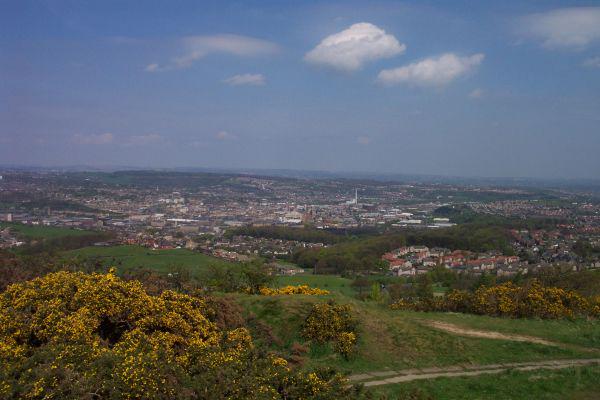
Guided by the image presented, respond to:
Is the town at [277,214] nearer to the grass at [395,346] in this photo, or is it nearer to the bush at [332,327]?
the grass at [395,346]

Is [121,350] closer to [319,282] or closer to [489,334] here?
[489,334]

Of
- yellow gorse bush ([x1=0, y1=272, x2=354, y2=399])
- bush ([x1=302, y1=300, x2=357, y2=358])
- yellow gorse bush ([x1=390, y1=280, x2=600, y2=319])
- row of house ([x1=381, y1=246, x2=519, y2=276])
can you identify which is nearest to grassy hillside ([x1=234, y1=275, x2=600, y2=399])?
bush ([x1=302, y1=300, x2=357, y2=358])

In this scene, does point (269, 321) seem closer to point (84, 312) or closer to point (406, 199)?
point (84, 312)

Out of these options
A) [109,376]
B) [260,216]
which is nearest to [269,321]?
[109,376]

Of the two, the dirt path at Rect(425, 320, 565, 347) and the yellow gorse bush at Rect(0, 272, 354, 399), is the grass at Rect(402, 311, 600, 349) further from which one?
the yellow gorse bush at Rect(0, 272, 354, 399)

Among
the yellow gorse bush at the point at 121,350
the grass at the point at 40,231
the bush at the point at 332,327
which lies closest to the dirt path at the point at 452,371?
the bush at the point at 332,327

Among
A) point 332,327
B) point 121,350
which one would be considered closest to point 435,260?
point 332,327

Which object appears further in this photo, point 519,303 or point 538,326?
point 519,303
